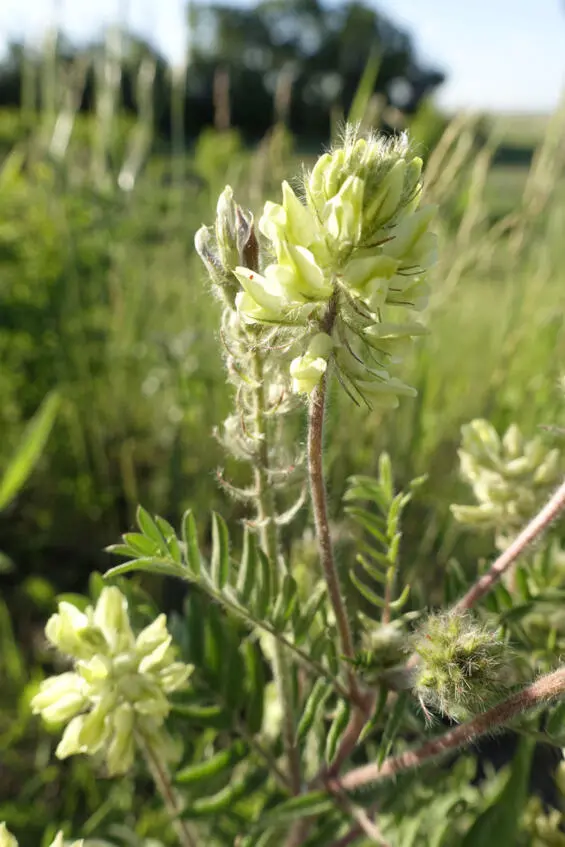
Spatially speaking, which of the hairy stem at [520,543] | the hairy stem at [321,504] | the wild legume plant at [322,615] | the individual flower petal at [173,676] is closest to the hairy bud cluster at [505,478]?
the wild legume plant at [322,615]

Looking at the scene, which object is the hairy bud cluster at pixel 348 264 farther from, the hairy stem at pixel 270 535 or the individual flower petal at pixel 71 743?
the individual flower petal at pixel 71 743

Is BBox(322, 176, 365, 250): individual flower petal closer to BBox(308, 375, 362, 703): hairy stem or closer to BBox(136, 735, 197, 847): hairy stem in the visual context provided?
BBox(308, 375, 362, 703): hairy stem

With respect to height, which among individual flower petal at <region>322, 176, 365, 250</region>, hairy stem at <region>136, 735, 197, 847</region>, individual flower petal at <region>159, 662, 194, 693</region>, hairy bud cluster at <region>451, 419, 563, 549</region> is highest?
individual flower petal at <region>322, 176, 365, 250</region>

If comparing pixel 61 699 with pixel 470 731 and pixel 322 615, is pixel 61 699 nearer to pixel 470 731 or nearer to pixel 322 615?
pixel 322 615

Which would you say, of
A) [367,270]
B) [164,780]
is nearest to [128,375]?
[164,780]

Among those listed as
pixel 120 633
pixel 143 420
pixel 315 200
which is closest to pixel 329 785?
pixel 120 633

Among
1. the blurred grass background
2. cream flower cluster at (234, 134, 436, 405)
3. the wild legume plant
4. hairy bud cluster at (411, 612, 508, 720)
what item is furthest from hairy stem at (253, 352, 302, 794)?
the blurred grass background

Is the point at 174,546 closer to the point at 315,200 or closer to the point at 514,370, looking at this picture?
the point at 315,200
